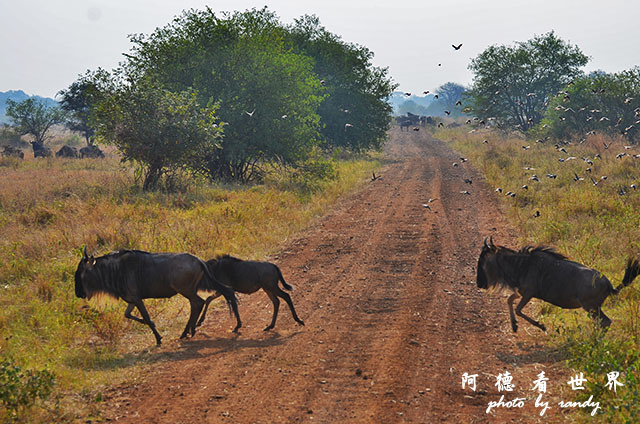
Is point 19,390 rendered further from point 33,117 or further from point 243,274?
point 33,117

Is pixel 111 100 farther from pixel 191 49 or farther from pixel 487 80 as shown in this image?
pixel 487 80

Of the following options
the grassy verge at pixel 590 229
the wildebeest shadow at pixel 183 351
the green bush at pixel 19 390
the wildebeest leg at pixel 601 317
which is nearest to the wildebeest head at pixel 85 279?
the wildebeest shadow at pixel 183 351

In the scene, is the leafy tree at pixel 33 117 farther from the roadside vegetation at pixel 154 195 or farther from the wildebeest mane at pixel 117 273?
the wildebeest mane at pixel 117 273

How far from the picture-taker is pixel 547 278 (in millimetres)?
7465

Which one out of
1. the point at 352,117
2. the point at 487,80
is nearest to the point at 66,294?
the point at 352,117

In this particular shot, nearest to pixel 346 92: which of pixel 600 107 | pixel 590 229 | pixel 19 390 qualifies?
pixel 600 107

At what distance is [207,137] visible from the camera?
1964cm

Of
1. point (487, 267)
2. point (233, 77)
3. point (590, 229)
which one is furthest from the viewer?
point (233, 77)

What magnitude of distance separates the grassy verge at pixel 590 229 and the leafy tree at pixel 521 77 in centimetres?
1810

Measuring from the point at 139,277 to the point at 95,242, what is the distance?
16.7 ft

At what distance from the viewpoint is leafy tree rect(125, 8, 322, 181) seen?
71.9 ft

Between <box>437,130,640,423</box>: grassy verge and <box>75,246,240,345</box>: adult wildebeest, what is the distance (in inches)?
186

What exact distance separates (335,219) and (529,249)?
9.09 metres

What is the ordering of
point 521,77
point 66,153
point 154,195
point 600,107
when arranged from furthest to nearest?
1. point 521,77
2. point 66,153
3. point 600,107
4. point 154,195
